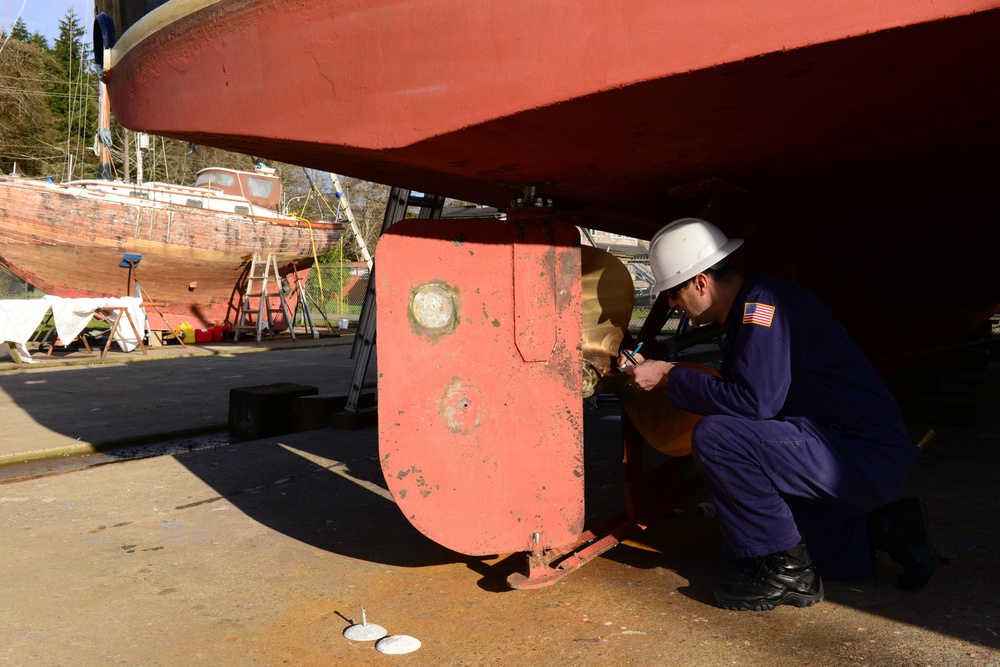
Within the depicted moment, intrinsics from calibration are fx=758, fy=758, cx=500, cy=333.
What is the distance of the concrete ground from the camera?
1893 millimetres

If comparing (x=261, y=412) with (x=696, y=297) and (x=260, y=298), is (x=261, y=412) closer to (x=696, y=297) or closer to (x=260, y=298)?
(x=696, y=297)

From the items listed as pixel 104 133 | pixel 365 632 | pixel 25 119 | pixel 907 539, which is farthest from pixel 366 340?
pixel 25 119

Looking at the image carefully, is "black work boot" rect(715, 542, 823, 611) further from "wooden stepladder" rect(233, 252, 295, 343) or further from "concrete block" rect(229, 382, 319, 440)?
"wooden stepladder" rect(233, 252, 295, 343)

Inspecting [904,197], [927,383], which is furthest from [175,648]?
[927,383]

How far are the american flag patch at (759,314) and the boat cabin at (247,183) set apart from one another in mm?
17445

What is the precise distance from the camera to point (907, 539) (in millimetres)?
2238

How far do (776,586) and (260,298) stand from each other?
14072 mm

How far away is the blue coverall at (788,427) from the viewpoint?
2078mm

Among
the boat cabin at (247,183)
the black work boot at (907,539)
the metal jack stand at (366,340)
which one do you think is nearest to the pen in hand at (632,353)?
the black work boot at (907,539)

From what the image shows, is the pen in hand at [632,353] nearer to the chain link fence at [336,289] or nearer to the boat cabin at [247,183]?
the boat cabin at [247,183]

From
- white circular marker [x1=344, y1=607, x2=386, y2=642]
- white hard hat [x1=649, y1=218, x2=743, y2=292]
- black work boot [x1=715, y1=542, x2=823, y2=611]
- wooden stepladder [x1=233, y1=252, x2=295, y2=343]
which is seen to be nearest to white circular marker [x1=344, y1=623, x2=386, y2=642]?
white circular marker [x1=344, y1=607, x2=386, y2=642]

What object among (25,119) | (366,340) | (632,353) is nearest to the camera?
(632,353)

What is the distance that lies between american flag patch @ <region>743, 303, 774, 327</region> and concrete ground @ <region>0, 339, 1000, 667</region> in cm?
81

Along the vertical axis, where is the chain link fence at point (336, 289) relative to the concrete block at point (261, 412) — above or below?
above
